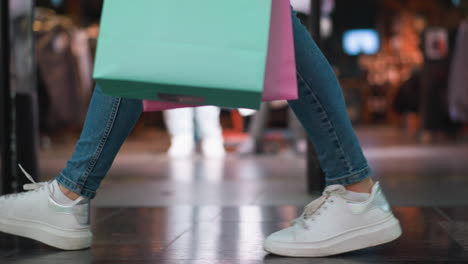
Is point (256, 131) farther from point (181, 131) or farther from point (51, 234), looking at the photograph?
point (51, 234)

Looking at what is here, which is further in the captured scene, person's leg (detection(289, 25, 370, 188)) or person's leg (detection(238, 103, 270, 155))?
person's leg (detection(238, 103, 270, 155))

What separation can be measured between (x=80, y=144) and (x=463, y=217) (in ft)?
4.07

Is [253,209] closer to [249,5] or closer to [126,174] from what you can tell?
[249,5]

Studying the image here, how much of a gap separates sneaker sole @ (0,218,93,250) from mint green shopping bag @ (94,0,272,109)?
0.53 m

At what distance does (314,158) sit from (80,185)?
138 centimetres

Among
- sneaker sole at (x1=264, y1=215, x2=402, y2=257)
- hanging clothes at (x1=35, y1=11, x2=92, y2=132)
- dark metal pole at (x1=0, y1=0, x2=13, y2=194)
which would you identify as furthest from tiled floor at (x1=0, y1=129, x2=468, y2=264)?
hanging clothes at (x1=35, y1=11, x2=92, y2=132)

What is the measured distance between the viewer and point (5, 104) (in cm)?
259

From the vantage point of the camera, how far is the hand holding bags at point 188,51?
1.35m

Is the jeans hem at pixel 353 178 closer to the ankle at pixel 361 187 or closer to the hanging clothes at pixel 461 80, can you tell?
the ankle at pixel 361 187

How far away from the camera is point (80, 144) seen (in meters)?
1.76

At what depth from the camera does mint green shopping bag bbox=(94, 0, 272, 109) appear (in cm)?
135

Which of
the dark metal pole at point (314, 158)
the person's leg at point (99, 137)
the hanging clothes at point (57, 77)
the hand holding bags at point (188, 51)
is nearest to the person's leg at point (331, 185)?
the hand holding bags at point (188, 51)

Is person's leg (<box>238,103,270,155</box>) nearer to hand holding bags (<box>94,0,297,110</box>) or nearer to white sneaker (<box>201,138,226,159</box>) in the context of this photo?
white sneaker (<box>201,138,226,159</box>)

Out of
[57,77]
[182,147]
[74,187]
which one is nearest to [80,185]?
A: [74,187]
